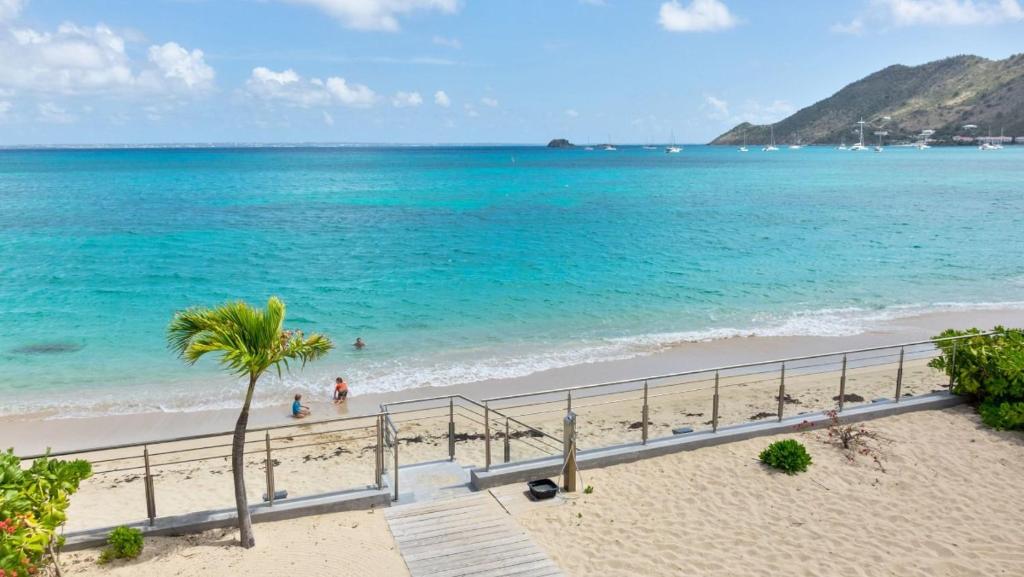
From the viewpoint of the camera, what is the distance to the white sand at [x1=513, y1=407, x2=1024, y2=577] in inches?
326

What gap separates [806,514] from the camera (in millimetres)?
9359

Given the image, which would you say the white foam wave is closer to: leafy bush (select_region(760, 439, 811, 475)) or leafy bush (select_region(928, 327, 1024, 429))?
leafy bush (select_region(928, 327, 1024, 429))

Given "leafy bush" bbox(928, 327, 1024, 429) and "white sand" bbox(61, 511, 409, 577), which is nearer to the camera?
"white sand" bbox(61, 511, 409, 577)

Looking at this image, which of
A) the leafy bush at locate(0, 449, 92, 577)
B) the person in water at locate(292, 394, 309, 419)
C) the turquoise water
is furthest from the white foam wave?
the leafy bush at locate(0, 449, 92, 577)

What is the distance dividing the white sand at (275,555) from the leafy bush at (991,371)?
9765mm

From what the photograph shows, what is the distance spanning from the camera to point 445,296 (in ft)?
98.7

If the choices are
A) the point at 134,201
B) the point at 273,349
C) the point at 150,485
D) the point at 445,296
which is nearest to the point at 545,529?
the point at 273,349

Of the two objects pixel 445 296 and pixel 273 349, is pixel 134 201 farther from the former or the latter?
pixel 273 349

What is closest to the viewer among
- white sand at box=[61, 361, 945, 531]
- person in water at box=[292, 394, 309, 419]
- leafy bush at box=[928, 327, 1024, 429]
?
leafy bush at box=[928, 327, 1024, 429]

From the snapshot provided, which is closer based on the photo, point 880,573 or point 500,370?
point 880,573

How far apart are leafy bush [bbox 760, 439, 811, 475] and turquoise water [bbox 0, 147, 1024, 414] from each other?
10298 millimetres

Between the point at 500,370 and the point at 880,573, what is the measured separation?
13.2 meters

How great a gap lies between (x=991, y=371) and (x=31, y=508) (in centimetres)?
1382

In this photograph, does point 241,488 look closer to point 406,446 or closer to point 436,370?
point 406,446
